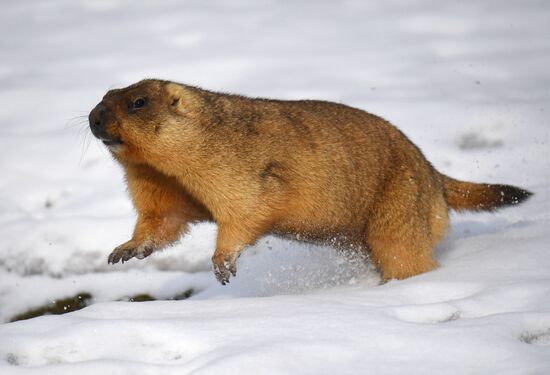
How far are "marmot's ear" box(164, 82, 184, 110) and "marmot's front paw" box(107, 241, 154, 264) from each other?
3.62 feet

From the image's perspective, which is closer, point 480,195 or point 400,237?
point 400,237

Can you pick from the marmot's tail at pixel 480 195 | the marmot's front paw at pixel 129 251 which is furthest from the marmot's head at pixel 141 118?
the marmot's tail at pixel 480 195

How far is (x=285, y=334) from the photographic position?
4.23 m

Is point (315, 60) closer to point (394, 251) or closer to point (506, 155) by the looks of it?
point (506, 155)

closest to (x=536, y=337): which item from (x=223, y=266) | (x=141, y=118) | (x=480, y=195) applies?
(x=223, y=266)

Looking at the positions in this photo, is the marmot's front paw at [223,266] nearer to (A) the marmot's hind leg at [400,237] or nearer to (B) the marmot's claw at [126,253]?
(B) the marmot's claw at [126,253]

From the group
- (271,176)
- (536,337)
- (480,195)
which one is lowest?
(536,337)

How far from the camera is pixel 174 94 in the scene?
595 centimetres

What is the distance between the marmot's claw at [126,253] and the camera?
6.04 metres

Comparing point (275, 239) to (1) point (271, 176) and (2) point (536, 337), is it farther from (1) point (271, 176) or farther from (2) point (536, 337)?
(2) point (536, 337)

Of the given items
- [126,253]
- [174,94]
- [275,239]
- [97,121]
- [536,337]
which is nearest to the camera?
[536,337]

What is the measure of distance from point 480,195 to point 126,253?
2963 millimetres

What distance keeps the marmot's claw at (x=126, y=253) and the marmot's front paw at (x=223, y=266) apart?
25.5 inches

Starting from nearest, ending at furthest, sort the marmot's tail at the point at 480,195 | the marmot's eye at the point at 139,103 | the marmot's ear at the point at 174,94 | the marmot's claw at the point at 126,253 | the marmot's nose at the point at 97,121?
the marmot's nose at the point at 97,121
the marmot's eye at the point at 139,103
the marmot's ear at the point at 174,94
the marmot's claw at the point at 126,253
the marmot's tail at the point at 480,195
